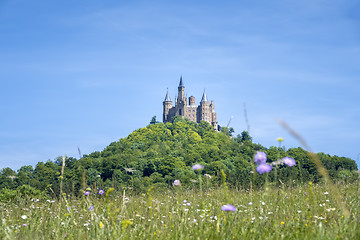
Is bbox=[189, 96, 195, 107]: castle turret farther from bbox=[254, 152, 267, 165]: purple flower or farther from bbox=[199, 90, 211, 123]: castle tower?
bbox=[254, 152, 267, 165]: purple flower

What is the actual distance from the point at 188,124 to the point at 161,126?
10.4m

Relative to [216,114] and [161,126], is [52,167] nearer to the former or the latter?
[161,126]

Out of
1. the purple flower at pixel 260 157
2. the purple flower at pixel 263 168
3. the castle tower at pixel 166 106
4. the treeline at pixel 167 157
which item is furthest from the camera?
the castle tower at pixel 166 106

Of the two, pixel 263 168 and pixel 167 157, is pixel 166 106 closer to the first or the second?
pixel 167 157

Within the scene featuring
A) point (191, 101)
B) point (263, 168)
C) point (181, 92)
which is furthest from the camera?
point (181, 92)

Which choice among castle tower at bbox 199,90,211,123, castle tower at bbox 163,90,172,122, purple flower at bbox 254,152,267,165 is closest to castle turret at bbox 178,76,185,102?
castle tower at bbox 163,90,172,122

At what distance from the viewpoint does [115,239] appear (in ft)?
12.0

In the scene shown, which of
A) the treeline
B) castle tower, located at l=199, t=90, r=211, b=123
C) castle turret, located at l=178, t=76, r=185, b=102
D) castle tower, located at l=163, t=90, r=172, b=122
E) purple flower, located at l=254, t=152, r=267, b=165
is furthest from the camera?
castle tower, located at l=163, t=90, r=172, b=122

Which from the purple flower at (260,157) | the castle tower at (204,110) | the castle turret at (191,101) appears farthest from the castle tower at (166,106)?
the purple flower at (260,157)

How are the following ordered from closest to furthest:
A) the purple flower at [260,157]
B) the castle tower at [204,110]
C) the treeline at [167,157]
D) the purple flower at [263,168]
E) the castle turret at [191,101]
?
the purple flower at [263,168], the purple flower at [260,157], the treeline at [167,157], the castle tower at [204,110], the castle turret at [191,101]

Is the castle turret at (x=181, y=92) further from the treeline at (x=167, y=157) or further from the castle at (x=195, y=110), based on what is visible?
the treeline at (x=167, y=157)


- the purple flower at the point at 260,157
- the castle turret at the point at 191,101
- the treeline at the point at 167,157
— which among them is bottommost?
the purple flower at the point at 260,157

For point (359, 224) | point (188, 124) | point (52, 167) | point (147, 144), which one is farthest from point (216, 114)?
point (359, 224)

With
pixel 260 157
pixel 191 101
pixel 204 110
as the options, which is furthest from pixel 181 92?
pixel 260 157
